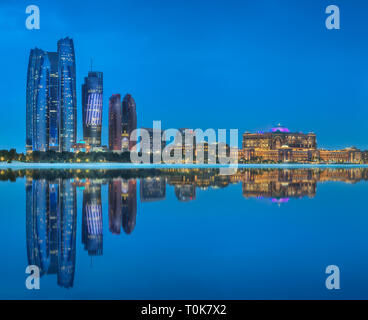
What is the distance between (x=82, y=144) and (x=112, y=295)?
166947 millimetres

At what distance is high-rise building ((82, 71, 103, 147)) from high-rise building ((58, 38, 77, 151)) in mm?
24230

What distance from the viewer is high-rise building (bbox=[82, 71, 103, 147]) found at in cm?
18875

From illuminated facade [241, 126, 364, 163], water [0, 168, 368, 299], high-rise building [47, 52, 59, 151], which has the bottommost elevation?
water [0, 168, 368, 299]

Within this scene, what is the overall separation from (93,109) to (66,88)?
3586 centimetres

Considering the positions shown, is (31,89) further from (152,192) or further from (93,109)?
(152,192)

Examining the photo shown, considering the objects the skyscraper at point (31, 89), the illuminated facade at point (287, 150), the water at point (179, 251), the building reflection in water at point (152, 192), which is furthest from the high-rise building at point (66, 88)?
the water at point (179, 251)

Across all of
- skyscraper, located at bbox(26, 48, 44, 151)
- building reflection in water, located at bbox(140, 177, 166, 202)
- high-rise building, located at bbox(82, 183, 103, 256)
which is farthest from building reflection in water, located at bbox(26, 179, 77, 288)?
skyscraper, located at bbox(26, 48, 44, 151)

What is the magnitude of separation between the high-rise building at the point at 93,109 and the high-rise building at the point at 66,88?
24.2m

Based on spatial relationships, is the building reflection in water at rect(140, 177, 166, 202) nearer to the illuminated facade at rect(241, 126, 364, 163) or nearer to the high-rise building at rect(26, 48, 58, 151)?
the illuminated facade at rect(241, 126, 364, 163)

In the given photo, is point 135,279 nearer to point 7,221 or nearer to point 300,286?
point 300,286

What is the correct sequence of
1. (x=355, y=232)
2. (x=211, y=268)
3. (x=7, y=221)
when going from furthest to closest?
(x=7, y=221) < (x=355, y=232) < (x=211, y=268)

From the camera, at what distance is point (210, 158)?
489 ft

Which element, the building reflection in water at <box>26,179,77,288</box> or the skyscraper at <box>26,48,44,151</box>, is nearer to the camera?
the building reflection in water at <box>26,179,77,288</box>

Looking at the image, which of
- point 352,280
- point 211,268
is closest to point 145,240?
point 211,268
